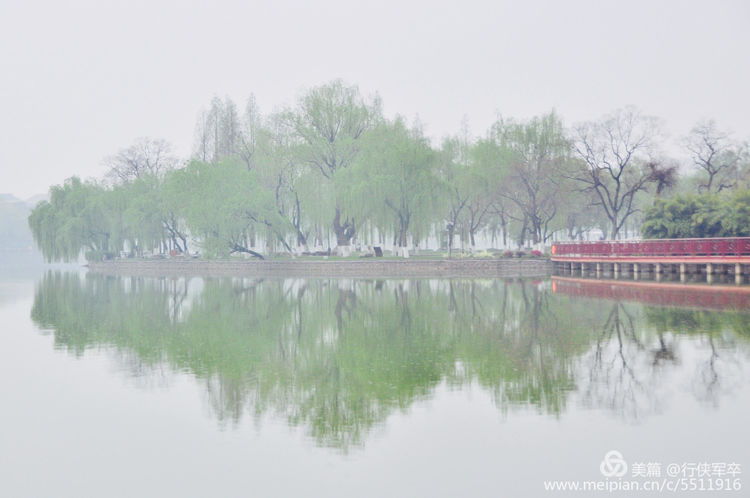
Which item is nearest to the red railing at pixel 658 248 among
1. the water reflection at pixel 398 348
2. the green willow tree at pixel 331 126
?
the water reflection at pixel 398 348

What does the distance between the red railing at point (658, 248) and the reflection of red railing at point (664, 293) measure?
362 cm

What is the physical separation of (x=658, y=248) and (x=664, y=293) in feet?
36.2

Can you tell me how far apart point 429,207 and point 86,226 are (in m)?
35.6

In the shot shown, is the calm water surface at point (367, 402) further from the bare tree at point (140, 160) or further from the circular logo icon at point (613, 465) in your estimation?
the bare tree at point (140, 160)

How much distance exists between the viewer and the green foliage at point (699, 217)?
4178cm

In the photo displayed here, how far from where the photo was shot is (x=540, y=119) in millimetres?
54781

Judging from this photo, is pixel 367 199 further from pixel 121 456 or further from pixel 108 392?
pixel 121 456

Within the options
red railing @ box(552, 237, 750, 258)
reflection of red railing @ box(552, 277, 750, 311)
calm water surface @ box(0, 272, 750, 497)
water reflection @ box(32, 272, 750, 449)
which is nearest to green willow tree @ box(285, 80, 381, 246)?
red railing @ box(552, 237, 750, 258)

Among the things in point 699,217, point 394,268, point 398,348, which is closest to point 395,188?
point 394,268

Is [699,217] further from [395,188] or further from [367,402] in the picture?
[367,402]

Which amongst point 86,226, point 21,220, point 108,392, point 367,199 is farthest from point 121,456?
point 21,220

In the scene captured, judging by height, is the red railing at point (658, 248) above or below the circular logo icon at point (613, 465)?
above

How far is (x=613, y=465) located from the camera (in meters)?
9.62

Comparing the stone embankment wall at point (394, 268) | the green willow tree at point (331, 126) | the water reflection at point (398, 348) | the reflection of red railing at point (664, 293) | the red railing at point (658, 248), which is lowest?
the water reflection at point (398, 348)
